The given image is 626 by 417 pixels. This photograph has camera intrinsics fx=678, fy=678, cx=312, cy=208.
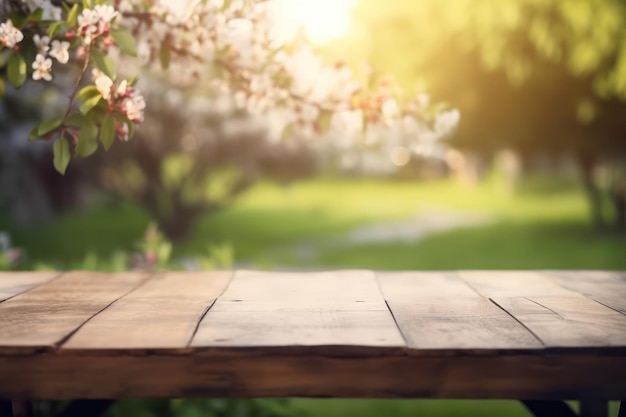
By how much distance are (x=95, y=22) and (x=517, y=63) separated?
25.7 ft

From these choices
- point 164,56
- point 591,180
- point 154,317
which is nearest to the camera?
point 154,317

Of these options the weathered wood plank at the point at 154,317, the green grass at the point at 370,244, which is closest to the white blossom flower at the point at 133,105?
the weathered wood plank at the point at 154,317

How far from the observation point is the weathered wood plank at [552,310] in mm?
1755

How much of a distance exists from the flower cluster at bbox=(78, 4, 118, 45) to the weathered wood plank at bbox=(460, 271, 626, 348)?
1.56 metres

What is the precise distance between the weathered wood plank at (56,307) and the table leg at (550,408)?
4.76ft

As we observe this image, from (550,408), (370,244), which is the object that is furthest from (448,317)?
(370,244)

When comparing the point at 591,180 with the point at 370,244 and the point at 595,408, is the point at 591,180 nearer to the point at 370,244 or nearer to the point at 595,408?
the point at 370,244

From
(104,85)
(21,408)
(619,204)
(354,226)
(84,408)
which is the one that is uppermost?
(104,85)

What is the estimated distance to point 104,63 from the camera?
7.56 feet

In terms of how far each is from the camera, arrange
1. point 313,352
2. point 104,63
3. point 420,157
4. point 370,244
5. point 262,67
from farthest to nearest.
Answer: point 370,244 < point 420,157 < point 262,67 < point 104,63 < point 313,352

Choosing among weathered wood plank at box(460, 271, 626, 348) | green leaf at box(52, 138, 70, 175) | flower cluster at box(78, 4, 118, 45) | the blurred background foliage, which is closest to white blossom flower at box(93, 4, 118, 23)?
flower cluster at box(78, 4, 118, 45)

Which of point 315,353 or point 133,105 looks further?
point 133,105

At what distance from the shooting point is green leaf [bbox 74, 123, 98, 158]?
225 cm

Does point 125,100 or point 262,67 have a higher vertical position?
point 262,67
